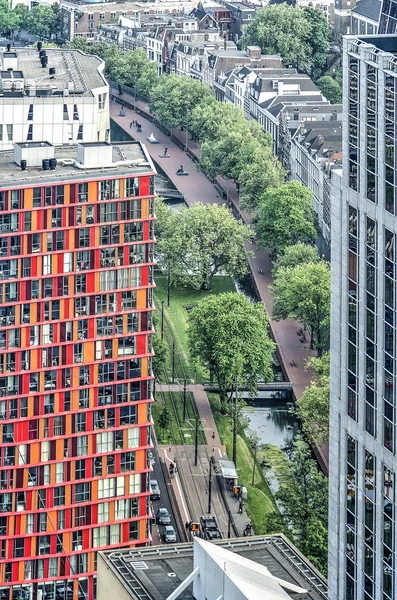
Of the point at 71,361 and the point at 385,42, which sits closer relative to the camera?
the point at 385,42

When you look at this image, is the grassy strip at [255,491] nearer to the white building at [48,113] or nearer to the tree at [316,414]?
the tree at [316,414]

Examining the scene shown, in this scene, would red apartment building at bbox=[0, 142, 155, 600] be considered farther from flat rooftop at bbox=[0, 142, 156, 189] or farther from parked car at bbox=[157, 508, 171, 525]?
parked car at bbox=[157, 508, 171, 525]

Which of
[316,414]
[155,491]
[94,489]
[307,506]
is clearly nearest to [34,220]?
[94,489]

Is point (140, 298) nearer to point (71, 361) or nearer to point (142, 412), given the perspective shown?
point (71, 361)

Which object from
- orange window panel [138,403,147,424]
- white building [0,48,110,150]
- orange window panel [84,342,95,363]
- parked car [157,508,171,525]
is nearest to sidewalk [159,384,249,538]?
parked car [157,508,171,525]

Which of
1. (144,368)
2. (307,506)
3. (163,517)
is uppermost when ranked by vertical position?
(144,368)

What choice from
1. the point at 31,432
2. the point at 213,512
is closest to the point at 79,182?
the point at 31,432
